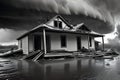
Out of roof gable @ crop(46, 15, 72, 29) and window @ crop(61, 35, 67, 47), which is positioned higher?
roof gable @ crop(46, 15, 72, 29)

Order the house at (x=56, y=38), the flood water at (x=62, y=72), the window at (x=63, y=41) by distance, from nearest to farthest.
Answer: the flood water at (x=62, y=72), the house at (x=56, y=38), the window at (x=63, y=41)

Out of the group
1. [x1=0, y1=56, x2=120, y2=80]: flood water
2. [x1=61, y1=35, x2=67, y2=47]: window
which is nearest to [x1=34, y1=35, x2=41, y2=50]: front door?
[x1=61, y1=35, x2=67, y2=47]: window

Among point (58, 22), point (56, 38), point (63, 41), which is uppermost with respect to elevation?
point (58, 22)

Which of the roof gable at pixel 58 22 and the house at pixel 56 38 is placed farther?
the roof gable at pixel 58 22

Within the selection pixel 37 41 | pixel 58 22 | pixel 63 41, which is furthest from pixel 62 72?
pixel 58 22

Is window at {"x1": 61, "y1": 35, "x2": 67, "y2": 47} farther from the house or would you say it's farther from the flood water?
the flood water

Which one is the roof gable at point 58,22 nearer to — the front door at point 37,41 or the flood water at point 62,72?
the front door at point 37,41

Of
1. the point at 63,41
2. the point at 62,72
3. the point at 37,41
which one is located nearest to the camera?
the point at 62,72

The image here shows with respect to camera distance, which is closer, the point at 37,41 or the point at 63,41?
the point at 37,41

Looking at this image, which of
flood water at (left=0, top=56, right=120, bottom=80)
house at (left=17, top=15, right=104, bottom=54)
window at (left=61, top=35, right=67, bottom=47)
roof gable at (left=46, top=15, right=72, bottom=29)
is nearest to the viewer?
flood water at (left=0, top=56, right=120, bottom=80)

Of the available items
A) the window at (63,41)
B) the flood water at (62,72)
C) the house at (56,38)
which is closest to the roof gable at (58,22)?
the house at (56,38)

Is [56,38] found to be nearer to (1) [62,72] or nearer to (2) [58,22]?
(2) [58,22]

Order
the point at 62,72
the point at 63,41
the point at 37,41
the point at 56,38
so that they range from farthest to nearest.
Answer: the point at 63,41 → the point at 37,41 → the point at 56,38 → the point at 62,72

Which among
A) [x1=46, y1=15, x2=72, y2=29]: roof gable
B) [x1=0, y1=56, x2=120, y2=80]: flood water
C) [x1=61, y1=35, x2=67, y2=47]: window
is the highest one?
[x1=46, y1=15, x2=72, y2=29]: roof gable
